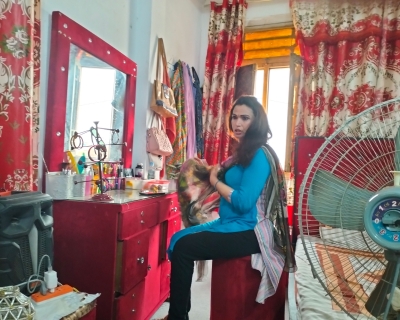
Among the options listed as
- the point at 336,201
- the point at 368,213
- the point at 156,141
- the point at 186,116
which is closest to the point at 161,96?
the point at 156,141

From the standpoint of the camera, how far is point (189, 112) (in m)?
2.67

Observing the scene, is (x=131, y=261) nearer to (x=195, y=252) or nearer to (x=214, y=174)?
(x=195, y=252)

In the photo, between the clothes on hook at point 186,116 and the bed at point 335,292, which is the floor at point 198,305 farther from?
the clothes on hook at point 186,116

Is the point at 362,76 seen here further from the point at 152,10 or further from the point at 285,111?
the point at 152,10

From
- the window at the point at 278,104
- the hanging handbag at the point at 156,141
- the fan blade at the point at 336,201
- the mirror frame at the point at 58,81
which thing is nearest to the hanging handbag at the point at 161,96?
the hanging handbag at the point at 156,141

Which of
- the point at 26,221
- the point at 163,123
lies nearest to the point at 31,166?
the point at 26,221

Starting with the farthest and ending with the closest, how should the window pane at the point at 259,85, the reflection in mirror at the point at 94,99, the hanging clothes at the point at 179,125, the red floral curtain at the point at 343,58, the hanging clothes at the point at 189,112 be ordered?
the window pane at the point at 259,85 → the hanging clothes at the point at 189,112 → the hanging clothes at the point at 179,125 → the red floral curtain at the point at 343,58 → the reflection in mirror at the point at 94,99

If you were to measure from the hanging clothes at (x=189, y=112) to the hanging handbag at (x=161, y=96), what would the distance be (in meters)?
0.33

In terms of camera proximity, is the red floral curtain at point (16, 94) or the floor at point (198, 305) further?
the floor at point (198, 305)

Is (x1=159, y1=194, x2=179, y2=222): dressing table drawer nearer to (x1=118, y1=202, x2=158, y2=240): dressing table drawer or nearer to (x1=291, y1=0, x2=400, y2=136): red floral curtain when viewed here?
(x1=118, y1=202, x2=158, y2=240): dressing table drawer

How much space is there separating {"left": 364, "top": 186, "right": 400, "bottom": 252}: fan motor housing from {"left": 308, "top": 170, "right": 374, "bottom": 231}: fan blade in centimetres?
5

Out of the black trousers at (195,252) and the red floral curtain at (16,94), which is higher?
the red floral curtain at (16,94)

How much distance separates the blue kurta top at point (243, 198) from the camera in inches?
50.1

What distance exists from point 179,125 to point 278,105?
0.98m
